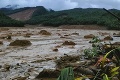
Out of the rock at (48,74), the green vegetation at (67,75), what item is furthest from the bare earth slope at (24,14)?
the green vegetation at (67,75)

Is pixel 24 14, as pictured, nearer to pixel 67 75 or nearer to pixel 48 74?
pixel 48 74

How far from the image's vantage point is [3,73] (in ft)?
26.0

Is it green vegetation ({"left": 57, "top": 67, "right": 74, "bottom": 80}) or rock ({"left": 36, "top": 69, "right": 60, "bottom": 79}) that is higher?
green vegetation ({"left": 57, "top": 67, "right": 74, "bottom": 80})

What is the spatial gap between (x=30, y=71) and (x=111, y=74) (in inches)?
171

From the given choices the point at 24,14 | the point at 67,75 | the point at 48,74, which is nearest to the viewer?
the point at 67,75

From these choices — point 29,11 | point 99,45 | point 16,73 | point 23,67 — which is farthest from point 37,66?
point 29,11

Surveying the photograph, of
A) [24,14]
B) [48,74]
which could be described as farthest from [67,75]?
[24,14]

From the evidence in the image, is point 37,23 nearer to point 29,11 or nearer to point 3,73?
point 29,11

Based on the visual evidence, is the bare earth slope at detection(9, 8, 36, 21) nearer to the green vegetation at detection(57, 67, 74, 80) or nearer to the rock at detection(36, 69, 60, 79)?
the rock at detection(36, 69, 60, 79)

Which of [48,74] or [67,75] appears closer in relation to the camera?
[67,75]

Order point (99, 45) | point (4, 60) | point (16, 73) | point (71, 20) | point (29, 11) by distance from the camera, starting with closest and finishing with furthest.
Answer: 1. point (16, 73)
2. point (4, 60)
3. point (99, 45)
4. point (71, 20)
5. point (29, 11)

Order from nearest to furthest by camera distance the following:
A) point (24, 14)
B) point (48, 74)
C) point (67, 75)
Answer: point (67, 75)
point (48, 74)
point (24, 14)

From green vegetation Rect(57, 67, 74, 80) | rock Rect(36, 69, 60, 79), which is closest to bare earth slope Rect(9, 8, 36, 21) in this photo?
rock Rect(36, 69, 60, 79)

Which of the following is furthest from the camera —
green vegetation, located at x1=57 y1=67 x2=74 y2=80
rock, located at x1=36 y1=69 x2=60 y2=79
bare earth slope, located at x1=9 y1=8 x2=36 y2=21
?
bare earth slope, located at x1=9 y1=8 x2=36 y2=21
